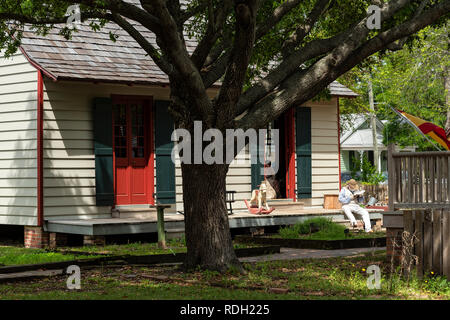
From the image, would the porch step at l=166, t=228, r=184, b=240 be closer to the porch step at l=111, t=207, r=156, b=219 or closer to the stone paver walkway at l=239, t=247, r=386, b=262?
the porch step at l=111, t=207, r=156, b=219

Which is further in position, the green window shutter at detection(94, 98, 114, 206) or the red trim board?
the green window shutter at detection(94, 98, 114, 206)

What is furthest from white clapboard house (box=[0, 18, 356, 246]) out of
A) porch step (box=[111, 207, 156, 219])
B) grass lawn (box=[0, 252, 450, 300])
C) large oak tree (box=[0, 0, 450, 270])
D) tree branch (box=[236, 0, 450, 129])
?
tree branch (box=[236, 0, 450, 129])

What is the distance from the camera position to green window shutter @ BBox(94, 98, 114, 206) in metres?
17.9

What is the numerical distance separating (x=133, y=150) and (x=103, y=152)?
3.61 ft

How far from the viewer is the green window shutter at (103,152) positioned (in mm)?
17859

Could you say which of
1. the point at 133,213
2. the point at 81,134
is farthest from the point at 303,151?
the point at 81,134

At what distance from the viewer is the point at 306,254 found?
15500mm

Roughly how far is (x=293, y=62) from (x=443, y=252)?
3993 mm

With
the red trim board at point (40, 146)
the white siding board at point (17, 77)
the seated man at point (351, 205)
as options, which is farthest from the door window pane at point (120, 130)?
the seated man at point (351, 205)

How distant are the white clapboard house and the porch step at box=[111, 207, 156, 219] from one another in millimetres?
163

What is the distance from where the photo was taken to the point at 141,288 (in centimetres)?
1044

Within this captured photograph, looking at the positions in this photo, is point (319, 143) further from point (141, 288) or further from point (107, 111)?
point (141, 288)
